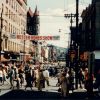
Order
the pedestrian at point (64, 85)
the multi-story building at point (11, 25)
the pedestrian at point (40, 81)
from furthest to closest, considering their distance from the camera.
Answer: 1. the multi-story building at point (11, 25)
2. the pedestrian at point (40, 81)
3. the pedestrian at point (64, 85)

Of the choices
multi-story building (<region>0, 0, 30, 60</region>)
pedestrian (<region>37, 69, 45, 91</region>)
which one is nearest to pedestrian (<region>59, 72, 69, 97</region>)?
pedestrian (<region>37, 69, 45, 91</region>)

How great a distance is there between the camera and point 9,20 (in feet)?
247

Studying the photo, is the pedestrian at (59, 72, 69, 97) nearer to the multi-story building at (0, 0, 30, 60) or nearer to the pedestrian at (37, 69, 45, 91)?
the pedestrian at (37, 69, 45, 91)

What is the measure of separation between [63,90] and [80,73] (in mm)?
7773

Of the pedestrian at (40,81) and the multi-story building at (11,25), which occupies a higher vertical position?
the multi-story building at (11,25)

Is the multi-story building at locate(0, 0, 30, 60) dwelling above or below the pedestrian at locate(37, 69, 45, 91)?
above

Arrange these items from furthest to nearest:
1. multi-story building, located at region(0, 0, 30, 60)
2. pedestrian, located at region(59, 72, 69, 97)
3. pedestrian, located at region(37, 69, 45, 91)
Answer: multi-story building, located at region(0, 0, 30, 60) < pedestrian, located at region(37, 69, 45, 91) < pedestrian, located at region(59, 72, 69, 97)

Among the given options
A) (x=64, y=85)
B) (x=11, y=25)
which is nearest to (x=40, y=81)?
(x=64, y=85)

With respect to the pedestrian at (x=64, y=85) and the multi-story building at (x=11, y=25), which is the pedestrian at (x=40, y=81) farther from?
the multi-story building at (x=11, y=25)

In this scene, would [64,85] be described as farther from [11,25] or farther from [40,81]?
[11,25]

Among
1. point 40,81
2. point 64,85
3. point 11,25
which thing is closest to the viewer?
point 64,85

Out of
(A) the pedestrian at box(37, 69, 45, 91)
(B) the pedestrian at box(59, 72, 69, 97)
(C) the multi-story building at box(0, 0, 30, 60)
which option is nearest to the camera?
(B) the pedestrian at box(59, 72, 69, 97)

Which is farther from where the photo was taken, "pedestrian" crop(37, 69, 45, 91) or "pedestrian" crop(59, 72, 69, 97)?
"pedestrian" crop(37, 69, 45, 91)

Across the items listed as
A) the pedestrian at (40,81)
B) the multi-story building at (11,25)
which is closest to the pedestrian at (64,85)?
the pedestrian at (40,81)
